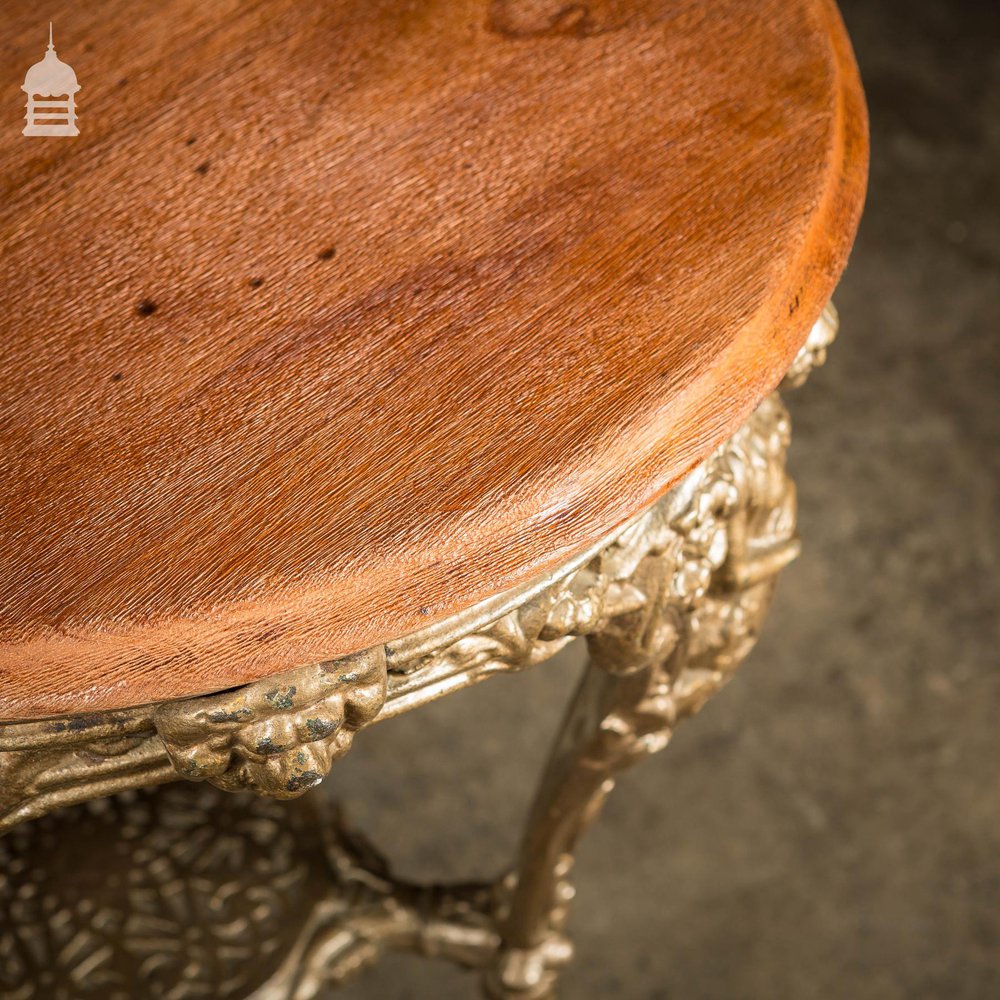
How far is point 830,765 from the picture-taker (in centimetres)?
131

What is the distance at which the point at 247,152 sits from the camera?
676 mm

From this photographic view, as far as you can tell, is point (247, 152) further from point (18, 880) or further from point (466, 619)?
point (18, 880)

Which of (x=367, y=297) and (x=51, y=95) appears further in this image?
(x=51, y=95)

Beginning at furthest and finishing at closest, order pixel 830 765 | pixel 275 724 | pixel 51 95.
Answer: pixel 830 765, pixel 51 95, pixel 275 724

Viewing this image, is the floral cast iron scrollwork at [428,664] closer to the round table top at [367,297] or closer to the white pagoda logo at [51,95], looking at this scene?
the round table top at [367,297]

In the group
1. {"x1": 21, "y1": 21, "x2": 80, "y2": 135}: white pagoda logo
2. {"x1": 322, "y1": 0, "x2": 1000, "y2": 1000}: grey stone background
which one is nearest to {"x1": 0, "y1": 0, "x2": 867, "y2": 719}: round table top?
{"x1": 21, "y1": 21, "x2": 80, "y2": 135}: white pagoda logo

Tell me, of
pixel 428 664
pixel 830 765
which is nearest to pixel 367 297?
pixel 428 664

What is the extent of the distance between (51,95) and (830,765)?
949 mm

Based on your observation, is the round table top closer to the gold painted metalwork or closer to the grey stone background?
the gold painted metalwork

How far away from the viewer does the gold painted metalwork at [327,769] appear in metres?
0.54

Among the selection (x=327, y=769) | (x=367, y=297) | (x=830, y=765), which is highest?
(x=367, y=297)

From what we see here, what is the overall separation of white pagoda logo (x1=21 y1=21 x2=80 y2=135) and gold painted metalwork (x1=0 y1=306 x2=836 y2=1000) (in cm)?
34

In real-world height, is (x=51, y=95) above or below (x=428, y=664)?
above

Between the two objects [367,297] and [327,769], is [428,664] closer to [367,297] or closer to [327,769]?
[327,769]
